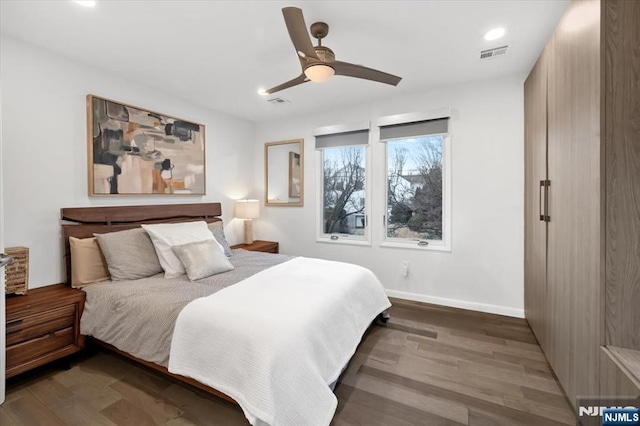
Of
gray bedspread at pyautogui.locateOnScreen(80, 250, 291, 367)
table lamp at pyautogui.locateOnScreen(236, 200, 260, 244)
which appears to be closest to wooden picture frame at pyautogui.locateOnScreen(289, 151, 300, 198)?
table lamp at pyautogui.locateOnScreen(236, 200, 260, 244)

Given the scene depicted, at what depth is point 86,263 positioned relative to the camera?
2375 mm

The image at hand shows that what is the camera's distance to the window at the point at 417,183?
11.1 ft

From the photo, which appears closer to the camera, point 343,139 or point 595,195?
point 595,195

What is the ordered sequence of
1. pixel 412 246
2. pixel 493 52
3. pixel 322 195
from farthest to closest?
pixel 322 195 → pixel 412 246 → pixel 493 52

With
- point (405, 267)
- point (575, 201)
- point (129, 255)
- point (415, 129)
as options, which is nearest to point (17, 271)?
point (129, 255)

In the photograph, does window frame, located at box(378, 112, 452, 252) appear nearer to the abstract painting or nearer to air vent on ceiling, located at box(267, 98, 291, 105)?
air vent on ceiling, located at box(267, 98, 291, 105)

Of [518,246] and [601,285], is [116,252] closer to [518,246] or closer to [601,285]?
[601,285]

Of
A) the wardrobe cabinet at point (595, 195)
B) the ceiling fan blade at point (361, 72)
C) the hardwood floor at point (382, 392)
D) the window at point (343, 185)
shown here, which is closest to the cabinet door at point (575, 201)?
the wardrobe cabinet at point (595, 195)

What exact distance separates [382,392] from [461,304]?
187cm

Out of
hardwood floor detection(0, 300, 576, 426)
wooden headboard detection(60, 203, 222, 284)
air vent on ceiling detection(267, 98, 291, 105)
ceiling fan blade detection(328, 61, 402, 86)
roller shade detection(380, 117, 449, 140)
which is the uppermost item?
air vent on ceiling detection(267, 98, 291, 105)

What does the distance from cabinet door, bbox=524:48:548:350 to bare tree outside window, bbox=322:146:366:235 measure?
6.02ft

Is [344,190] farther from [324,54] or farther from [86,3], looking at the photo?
[86,3]

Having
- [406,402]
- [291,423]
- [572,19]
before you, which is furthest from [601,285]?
[291,423]

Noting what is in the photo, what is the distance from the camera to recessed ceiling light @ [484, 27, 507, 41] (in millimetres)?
2143
